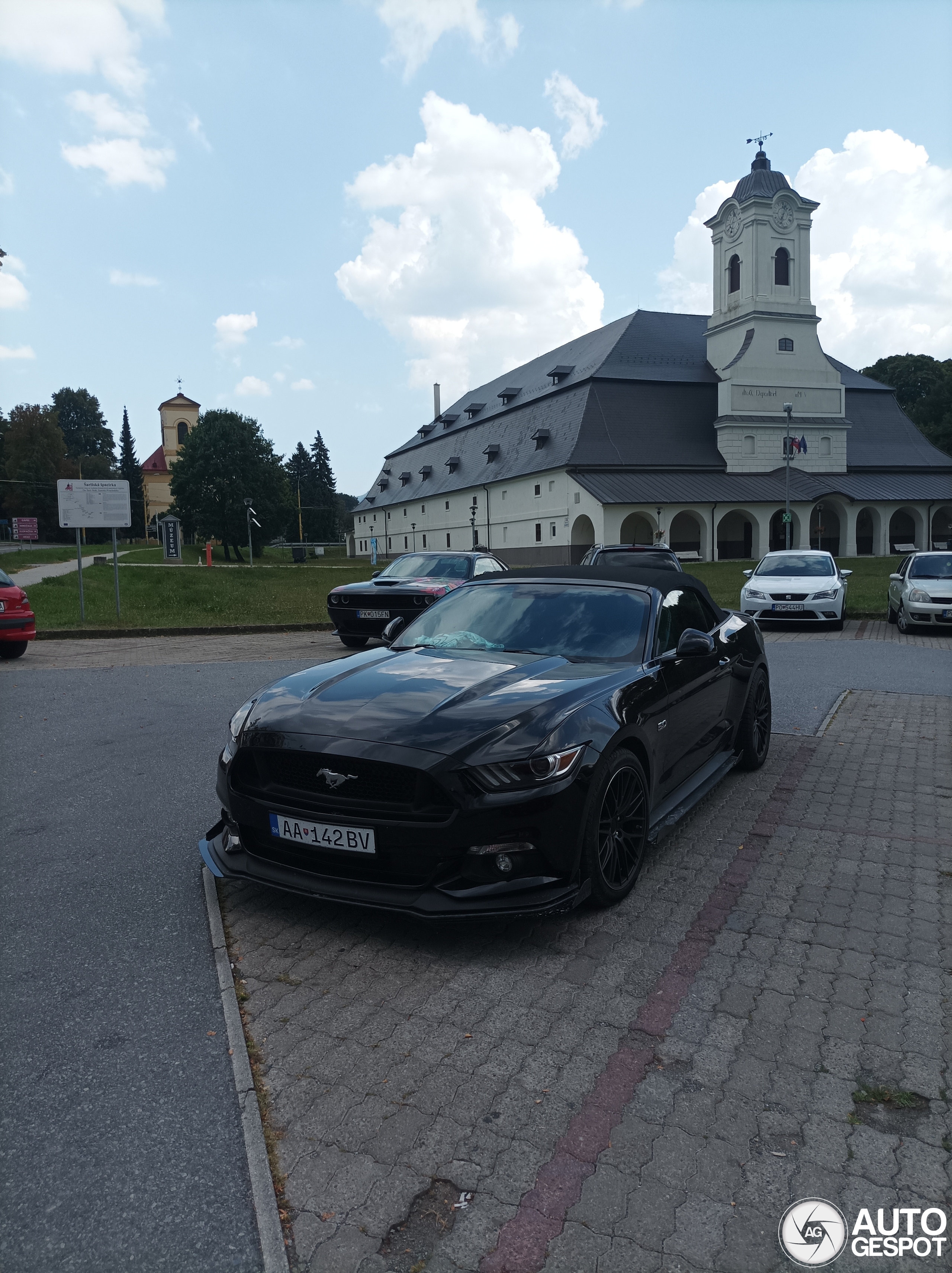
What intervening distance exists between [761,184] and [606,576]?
62.7 meters

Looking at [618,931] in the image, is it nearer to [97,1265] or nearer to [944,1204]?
[944,1204]

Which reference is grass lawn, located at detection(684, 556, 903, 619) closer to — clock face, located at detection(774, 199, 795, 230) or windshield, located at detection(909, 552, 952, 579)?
windshield, located at detection(909, 552, 952, 579)

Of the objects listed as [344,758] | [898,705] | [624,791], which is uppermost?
[344,758]

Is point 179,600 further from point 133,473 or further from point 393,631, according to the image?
→ point 133,473

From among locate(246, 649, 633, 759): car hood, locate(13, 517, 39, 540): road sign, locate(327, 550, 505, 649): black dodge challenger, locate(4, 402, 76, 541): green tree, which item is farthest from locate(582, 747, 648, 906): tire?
locate(4, 402, 76, 541): green tree

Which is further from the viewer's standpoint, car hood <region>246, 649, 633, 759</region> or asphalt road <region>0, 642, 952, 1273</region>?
car hood <region>246, 649, 633, 759</region>

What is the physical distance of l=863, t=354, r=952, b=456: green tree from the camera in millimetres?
77188

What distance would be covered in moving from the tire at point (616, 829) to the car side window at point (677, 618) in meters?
0.90

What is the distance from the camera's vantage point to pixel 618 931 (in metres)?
3.77

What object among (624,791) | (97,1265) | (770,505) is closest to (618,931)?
(624,791)

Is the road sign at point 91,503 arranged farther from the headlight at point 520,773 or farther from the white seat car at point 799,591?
the headlight at point 520,773

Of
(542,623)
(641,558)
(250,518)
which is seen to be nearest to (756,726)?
(542,623)

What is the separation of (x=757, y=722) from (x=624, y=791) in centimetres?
286

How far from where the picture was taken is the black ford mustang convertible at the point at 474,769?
3400mm
